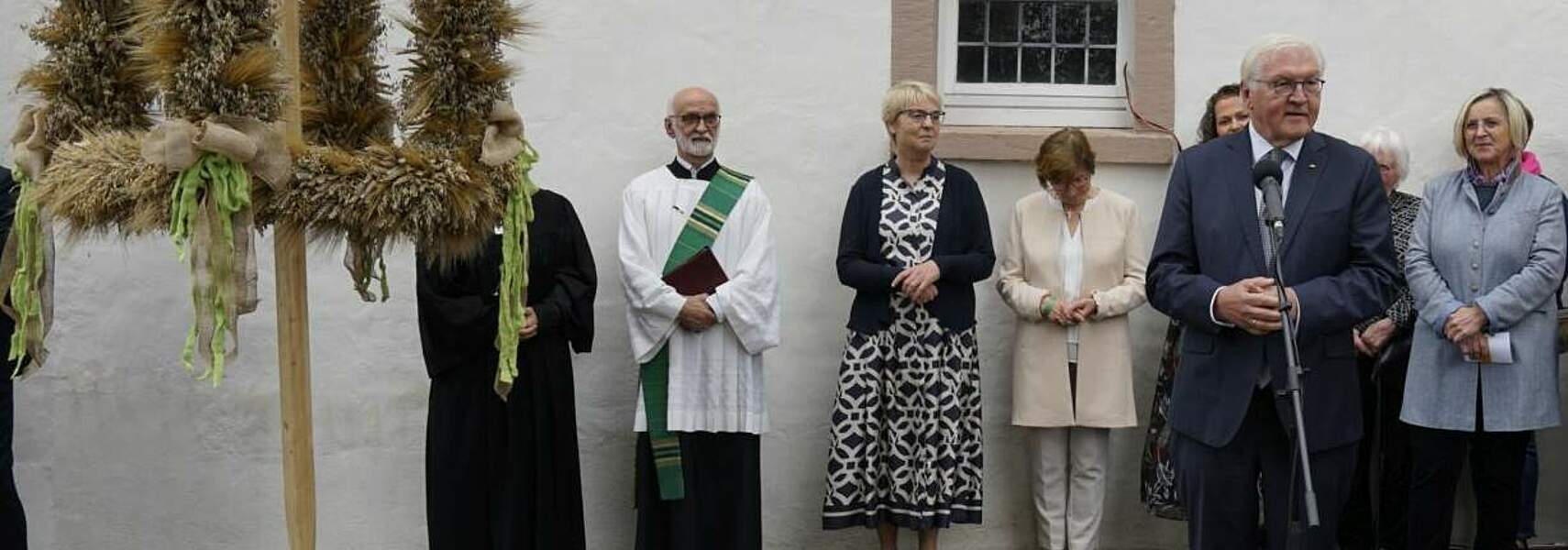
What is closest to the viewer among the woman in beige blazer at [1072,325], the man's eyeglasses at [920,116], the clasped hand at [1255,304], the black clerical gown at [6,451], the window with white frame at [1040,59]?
the clasped hand at [1255,304]

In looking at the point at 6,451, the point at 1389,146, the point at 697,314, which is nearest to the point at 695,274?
A: the point at 697,314

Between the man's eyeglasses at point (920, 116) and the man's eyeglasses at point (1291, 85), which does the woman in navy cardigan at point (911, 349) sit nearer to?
the man's eyeglasses at point (920, 116)

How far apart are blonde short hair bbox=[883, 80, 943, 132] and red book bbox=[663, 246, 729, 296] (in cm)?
91

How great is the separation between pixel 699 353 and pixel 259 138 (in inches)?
140

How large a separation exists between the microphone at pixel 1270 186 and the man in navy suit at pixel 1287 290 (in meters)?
0.15

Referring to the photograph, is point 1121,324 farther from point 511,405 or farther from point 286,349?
point 286,349

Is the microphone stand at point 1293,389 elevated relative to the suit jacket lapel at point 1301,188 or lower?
lower

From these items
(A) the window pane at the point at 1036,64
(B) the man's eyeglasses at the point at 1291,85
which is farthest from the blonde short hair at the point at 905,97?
(B) the man's eyeglasses at the point at 1291,85

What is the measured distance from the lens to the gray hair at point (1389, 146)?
763 cm

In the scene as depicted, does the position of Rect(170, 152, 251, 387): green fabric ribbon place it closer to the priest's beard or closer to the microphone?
the microphone

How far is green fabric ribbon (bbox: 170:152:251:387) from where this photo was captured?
12.6 ft

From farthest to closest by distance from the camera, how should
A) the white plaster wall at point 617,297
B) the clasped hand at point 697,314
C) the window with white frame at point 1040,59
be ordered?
the window with white frame at point 1040,59 → the white plaster wall at point 617,297 → the clasped hand at point 697,314

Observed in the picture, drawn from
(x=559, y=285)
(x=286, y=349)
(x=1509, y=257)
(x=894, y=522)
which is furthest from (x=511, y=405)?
(x=1509, y=257)

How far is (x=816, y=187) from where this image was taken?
785 cm
